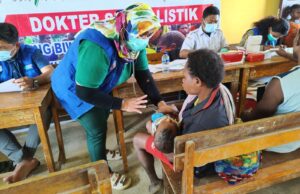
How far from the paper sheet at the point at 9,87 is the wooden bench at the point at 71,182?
1.29 m

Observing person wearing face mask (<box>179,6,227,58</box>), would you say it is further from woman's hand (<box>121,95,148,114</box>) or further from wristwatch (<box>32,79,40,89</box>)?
wristwatch (<box>32,79,40,89</box>)

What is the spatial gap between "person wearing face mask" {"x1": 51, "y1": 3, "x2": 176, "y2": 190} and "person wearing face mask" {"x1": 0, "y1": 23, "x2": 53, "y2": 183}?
1.02ft

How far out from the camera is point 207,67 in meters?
1.25

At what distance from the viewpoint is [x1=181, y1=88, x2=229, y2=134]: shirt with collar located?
120 cm

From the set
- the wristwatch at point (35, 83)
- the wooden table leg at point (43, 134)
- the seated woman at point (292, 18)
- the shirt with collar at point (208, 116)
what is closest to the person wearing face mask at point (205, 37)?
the seated woman at point (292, 18)

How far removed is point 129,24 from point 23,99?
948 mm

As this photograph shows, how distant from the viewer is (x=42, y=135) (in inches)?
66.6

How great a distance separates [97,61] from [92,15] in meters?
1.79

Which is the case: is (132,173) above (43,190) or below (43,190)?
below

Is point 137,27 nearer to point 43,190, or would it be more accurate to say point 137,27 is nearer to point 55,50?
point 43,190

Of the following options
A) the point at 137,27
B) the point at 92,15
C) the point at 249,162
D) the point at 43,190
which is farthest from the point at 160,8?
the point at 43,190

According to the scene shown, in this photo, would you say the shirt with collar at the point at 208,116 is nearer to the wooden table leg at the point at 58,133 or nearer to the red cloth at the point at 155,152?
the red cloth at the point at 155,152

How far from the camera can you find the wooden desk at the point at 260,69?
231cm

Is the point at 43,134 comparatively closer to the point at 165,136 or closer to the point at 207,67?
the point at 165,136
